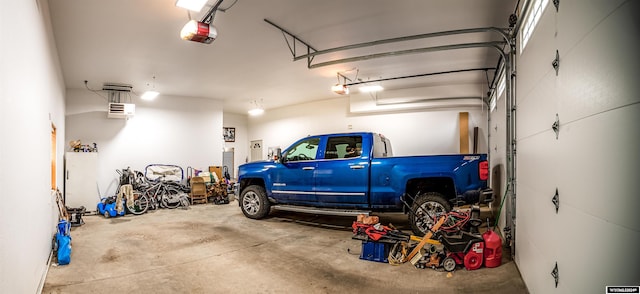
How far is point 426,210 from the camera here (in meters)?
4.93

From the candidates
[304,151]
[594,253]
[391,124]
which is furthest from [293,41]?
[391,124]

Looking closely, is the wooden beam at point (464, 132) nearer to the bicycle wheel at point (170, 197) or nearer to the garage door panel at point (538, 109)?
the garage door panel at point (538, 109)

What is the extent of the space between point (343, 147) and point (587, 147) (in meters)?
4.29

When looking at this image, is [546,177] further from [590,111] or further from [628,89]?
[628,89]

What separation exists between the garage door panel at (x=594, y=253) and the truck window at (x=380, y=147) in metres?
3.64

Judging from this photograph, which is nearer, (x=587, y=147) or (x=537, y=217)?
(x=587, y=147)

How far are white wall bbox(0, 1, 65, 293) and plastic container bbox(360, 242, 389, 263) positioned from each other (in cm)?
340

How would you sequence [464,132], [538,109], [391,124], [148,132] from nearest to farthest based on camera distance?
[538,109], [464,132], [148,132], [391,124]

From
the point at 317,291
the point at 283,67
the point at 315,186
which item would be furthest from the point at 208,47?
the point at 317,291

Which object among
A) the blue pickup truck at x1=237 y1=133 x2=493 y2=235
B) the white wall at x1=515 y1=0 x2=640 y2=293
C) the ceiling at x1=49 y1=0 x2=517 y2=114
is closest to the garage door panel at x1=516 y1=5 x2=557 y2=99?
the white wall at x1=515 y1=0 x2=640 y2=293

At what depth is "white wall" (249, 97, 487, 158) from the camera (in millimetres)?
8945

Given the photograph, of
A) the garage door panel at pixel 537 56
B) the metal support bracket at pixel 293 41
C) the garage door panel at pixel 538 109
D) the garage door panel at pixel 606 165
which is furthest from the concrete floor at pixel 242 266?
the metal support bracket at pixel 293 41

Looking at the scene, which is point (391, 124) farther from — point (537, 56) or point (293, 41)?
point (537, 56)

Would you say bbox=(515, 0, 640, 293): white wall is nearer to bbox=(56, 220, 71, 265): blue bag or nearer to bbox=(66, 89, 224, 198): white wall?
bbox=(56, 220, 71, 265): blue bag
